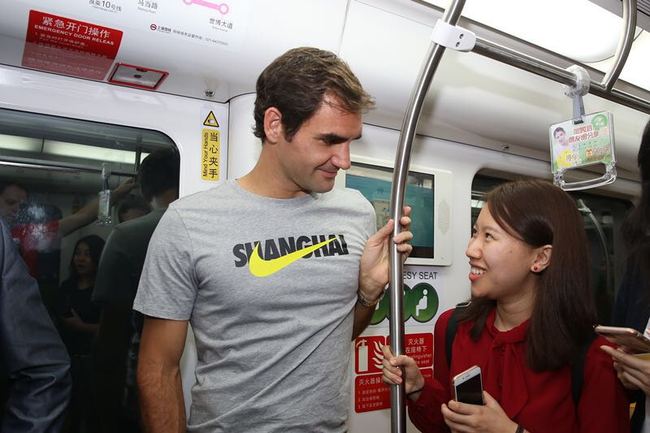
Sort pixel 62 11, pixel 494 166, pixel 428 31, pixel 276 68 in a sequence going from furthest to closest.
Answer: pixel 494 166, pixel 428 31, pixel 276 68, pixel 62 11

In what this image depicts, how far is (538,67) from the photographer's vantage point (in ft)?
5.12

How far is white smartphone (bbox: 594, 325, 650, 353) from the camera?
1.24 m

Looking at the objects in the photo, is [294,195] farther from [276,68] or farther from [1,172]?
[1,172]

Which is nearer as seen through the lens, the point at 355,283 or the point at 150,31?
the point at 150,31

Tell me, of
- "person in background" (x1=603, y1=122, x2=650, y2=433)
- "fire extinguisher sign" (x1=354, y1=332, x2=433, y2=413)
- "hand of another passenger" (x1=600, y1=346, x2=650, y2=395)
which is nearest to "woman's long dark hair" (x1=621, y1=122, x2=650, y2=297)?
"person in background" (x1=603, y1=122, x2=650, y2=433)

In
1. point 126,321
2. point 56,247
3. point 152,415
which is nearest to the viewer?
point 152,415

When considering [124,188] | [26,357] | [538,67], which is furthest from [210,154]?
[538,67]

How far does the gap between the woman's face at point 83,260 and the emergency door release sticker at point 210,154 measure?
0.46m

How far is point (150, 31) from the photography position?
1439mm

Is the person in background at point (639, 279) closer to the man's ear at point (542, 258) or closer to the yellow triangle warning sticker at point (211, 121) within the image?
the man's ear at point (542, 258)

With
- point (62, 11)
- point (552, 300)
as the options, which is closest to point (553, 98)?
point (552, 300)

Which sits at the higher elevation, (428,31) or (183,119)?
(428,31)

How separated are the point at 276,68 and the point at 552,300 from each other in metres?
1.07

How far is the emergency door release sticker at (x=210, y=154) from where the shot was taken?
1.86m
